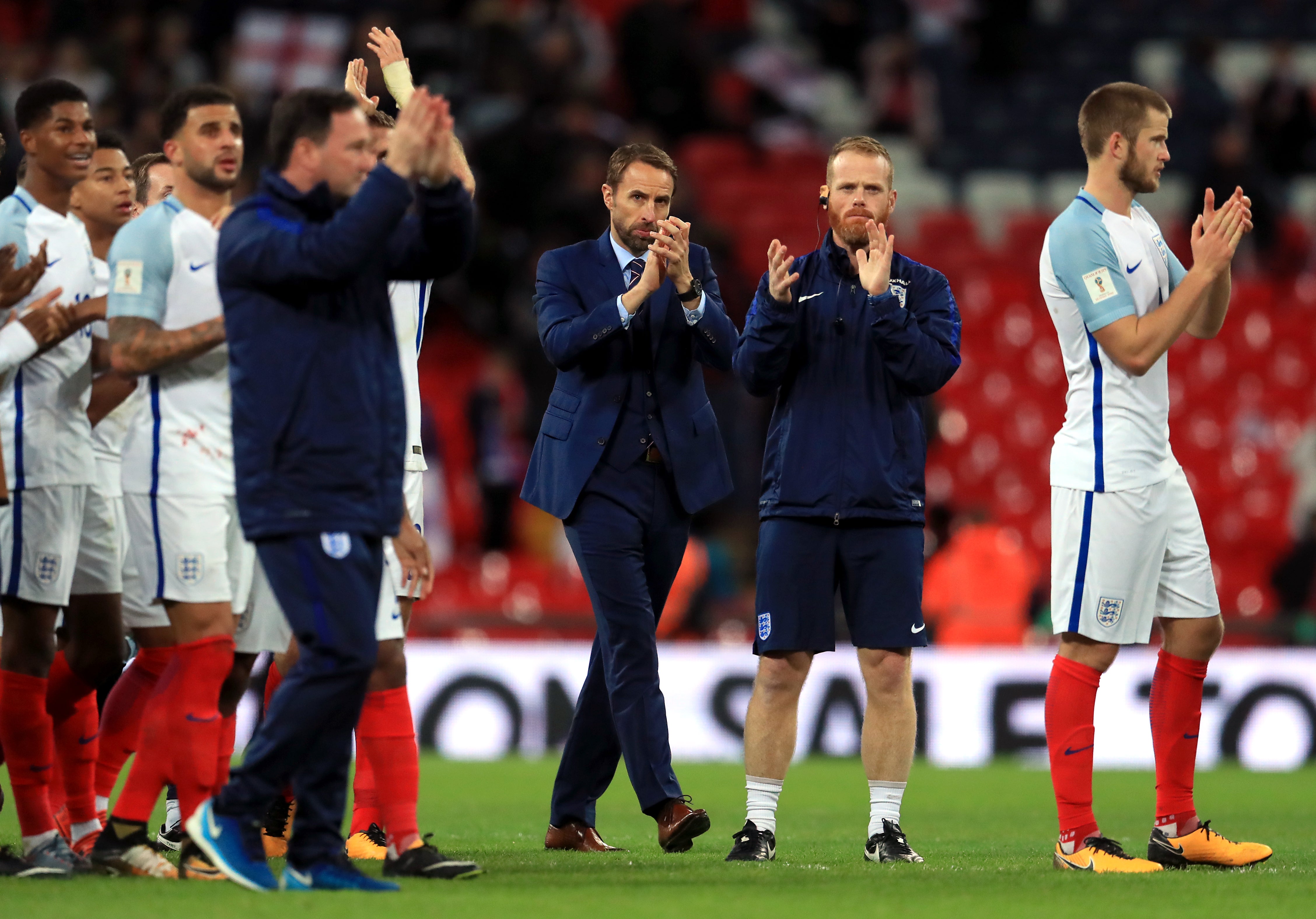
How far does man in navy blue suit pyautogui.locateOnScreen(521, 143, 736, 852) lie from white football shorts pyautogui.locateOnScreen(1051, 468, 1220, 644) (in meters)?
1.45

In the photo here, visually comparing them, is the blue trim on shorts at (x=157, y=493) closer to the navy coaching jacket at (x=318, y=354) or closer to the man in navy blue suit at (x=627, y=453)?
the navy coaching jacket at (x=318, y=354)

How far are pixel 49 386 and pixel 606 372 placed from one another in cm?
216

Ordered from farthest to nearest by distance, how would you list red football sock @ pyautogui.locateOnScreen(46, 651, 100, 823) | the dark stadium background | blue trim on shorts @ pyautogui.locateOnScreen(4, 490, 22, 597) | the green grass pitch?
the dark stadium background → red football sock @ pyautogui.locateOnScreen(46, 651, 100, 823) → blue trim on shorts @ pyautogui.locateOnScreen(4, 490, 22, 597) → the green grass pitch

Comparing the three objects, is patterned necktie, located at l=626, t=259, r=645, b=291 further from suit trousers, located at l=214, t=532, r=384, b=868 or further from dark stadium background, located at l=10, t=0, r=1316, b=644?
dark stadium background, located at l=10, t=0, r=1316, b=644

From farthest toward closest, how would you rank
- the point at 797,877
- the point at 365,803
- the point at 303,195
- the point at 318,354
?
the point at 365,803, the point at 797,877, the point at 303,195, the point at 318,354

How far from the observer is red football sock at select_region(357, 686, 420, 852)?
19.1 ft

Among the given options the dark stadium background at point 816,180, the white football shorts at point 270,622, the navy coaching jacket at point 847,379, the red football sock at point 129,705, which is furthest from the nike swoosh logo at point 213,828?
the dark stadium background at point 816,180

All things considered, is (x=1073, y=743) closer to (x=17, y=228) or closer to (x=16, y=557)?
(x=16, y=557)

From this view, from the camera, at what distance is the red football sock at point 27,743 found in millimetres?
5961

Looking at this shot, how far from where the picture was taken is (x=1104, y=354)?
255 inches

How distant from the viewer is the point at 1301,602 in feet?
50.2

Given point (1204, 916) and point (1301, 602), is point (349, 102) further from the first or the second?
point (1301, 602)

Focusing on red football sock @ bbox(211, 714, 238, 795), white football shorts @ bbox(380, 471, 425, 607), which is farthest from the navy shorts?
red football sock @ bbox(211, 714, 238, 795)

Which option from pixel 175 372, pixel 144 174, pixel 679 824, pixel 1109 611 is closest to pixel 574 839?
pixel 679 824
